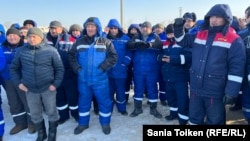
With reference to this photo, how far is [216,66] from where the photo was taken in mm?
3518

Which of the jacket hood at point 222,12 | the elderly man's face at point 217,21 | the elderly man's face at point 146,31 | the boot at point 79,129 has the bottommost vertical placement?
the boot at point 79,129

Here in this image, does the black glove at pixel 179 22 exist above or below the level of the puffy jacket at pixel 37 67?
above

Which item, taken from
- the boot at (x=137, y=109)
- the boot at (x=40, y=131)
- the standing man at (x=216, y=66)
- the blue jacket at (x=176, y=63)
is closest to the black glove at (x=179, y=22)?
the standing man at (x=216, y=66)

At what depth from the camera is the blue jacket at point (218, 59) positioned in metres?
3.42

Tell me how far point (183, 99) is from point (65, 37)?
7.96 ft

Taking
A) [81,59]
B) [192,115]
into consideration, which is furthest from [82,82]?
[192,115]

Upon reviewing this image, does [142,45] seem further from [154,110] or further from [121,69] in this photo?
[154,110]

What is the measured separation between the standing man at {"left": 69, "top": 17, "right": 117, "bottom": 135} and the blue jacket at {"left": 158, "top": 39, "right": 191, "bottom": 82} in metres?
0.96

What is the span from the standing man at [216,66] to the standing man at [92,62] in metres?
1.49

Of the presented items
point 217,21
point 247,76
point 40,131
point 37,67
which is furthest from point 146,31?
point 40,131

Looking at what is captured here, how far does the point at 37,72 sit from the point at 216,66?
2.58 m

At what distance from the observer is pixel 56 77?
164 inches

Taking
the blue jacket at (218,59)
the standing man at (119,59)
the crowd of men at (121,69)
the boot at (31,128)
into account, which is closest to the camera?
the blue jacket at (218,59)

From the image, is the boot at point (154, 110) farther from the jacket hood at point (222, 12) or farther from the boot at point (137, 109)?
the jacket hood at point (222, 12)
